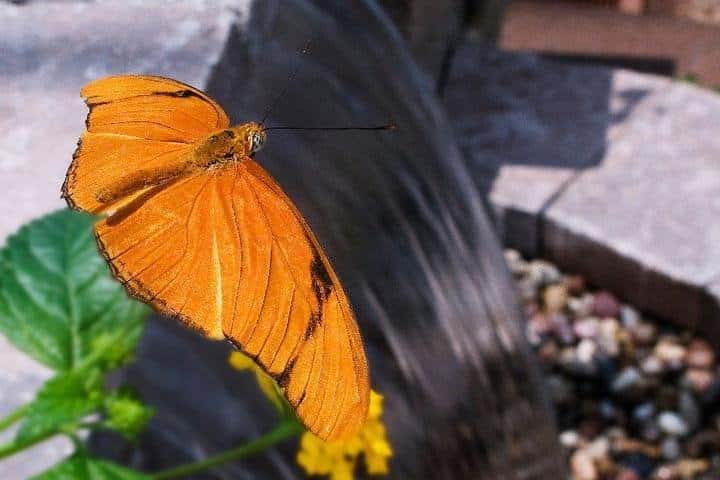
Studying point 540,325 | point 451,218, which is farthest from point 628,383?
point 451,218

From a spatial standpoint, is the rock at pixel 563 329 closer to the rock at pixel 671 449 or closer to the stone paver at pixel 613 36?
the rock at pixel 671 449

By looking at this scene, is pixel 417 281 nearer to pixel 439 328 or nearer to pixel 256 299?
pixel 439 328

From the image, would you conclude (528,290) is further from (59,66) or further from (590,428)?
(59,66)

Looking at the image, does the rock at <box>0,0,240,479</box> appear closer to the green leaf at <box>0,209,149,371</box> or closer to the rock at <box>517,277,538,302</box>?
the green leaf at <box>0,209,149,371</box>

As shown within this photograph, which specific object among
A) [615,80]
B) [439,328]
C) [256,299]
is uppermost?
[256,299]

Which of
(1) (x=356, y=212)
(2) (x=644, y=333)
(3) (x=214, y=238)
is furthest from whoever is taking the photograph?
(2) (x=644, y=333)

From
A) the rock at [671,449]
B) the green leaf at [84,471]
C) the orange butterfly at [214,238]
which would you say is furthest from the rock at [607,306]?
the orange butterfly at [214,238]

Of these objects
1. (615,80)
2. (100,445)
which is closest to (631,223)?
(615,80)
